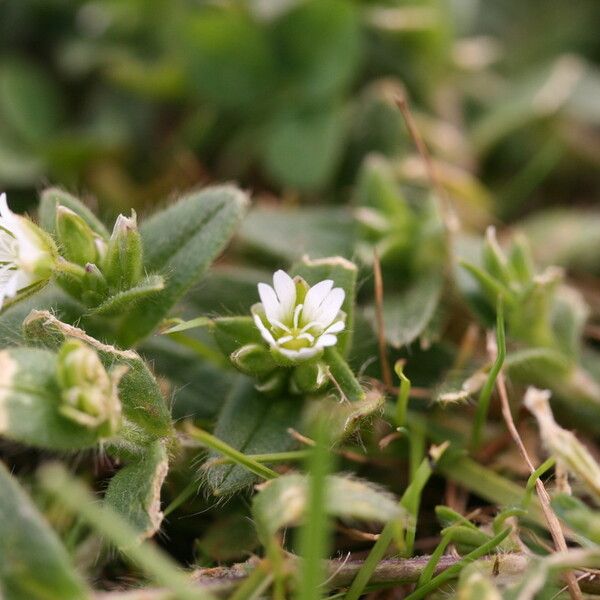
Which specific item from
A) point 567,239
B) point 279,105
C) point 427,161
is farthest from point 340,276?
point 279,105

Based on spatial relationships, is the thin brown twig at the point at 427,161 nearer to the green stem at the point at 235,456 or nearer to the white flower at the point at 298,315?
the white flower at the point at 298,315

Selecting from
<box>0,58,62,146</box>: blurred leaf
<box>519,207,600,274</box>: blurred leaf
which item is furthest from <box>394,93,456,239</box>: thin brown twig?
<box>0,58,62,146</box>: blurred leaf

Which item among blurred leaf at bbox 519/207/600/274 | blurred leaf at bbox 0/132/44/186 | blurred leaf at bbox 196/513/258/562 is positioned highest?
blurred leaf at bbox 0/132/44/186

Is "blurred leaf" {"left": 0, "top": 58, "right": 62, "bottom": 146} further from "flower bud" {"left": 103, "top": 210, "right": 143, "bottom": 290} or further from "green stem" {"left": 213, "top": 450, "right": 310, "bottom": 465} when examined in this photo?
"green stem" {"left": 213, "top": 450, "right": 310, "bottom": 465}

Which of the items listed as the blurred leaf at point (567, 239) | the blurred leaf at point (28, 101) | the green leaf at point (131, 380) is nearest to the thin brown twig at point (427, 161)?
the blurred leaf at point (567, 239)

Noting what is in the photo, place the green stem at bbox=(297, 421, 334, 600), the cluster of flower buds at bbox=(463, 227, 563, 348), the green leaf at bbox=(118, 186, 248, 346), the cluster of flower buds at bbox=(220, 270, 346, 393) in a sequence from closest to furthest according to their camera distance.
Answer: the green stem at bbox=(297, 421, 334, 600) → the cluster of flower buds at bbox=(220, 270, 346, 393) → the green leaf at bbox=(118, 186, 248, 346) → the cluster of flower buds at bbox=(463, 227, 563, 348)

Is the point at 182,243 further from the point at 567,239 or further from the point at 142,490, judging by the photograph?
the point at 567,239
